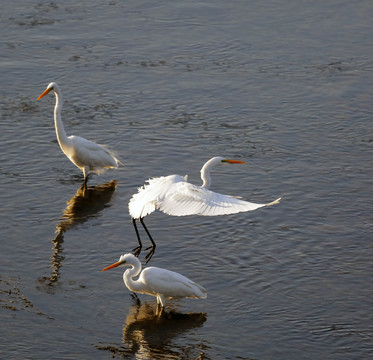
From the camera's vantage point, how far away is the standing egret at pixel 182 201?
8758mm

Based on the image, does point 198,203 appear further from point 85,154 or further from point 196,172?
point 85,154

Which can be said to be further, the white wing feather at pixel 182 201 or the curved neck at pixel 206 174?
the curved neck at pixel 206 174

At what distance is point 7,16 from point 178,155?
29.2 feet

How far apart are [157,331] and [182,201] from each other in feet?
5.37

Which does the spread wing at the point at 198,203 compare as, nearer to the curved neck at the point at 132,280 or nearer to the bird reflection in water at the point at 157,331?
the curved neck at the point at 132,280

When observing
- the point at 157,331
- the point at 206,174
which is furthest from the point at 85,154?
the point at 157,331

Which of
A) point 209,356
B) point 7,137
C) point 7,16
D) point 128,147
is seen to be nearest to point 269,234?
point 209,356

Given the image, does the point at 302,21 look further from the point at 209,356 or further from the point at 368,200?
the point at 209,356

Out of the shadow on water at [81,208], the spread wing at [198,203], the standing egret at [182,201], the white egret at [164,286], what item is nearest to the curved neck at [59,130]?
the shadow on water at [81,208]

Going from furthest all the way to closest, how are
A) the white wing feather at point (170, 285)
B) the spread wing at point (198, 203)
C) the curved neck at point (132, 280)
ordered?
the curved neck at point (132, 280)
the white wing feather at point (170, 285)
the spread wing at point (198, 203)

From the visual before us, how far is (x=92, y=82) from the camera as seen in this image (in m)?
16.7

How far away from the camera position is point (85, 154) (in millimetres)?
12719

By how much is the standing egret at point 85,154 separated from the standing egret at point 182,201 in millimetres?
2299

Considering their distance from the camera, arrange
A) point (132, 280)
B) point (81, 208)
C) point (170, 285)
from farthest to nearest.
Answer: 1. point (81, 208)
2. point (132, 280)
3. point (170, 285)
